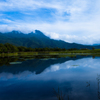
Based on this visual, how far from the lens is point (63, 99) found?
9.74 m

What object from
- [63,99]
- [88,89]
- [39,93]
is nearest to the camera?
[63,99]

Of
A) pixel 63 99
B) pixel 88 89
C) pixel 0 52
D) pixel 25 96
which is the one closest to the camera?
pixel 63 99

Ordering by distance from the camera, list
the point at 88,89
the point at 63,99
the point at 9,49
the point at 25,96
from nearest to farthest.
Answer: the point at 63,99, the point at 25,96, the point at 88,89, the point at 9,49

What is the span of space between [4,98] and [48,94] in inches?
167

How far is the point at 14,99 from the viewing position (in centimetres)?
991

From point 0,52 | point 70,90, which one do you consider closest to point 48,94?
point 70,90

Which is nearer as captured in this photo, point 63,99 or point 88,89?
point 63,99

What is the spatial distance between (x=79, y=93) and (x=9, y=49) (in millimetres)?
103831

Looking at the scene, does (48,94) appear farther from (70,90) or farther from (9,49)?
(9,49)

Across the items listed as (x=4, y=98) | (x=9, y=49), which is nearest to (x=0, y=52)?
(x=9, y=49)

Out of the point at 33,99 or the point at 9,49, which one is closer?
the point at 33,99

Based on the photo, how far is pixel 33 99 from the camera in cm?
984

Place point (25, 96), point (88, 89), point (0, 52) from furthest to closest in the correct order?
point (0, 52), point (88, 89), point (25, 96)

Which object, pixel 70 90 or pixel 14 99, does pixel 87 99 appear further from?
pixel 14 99
